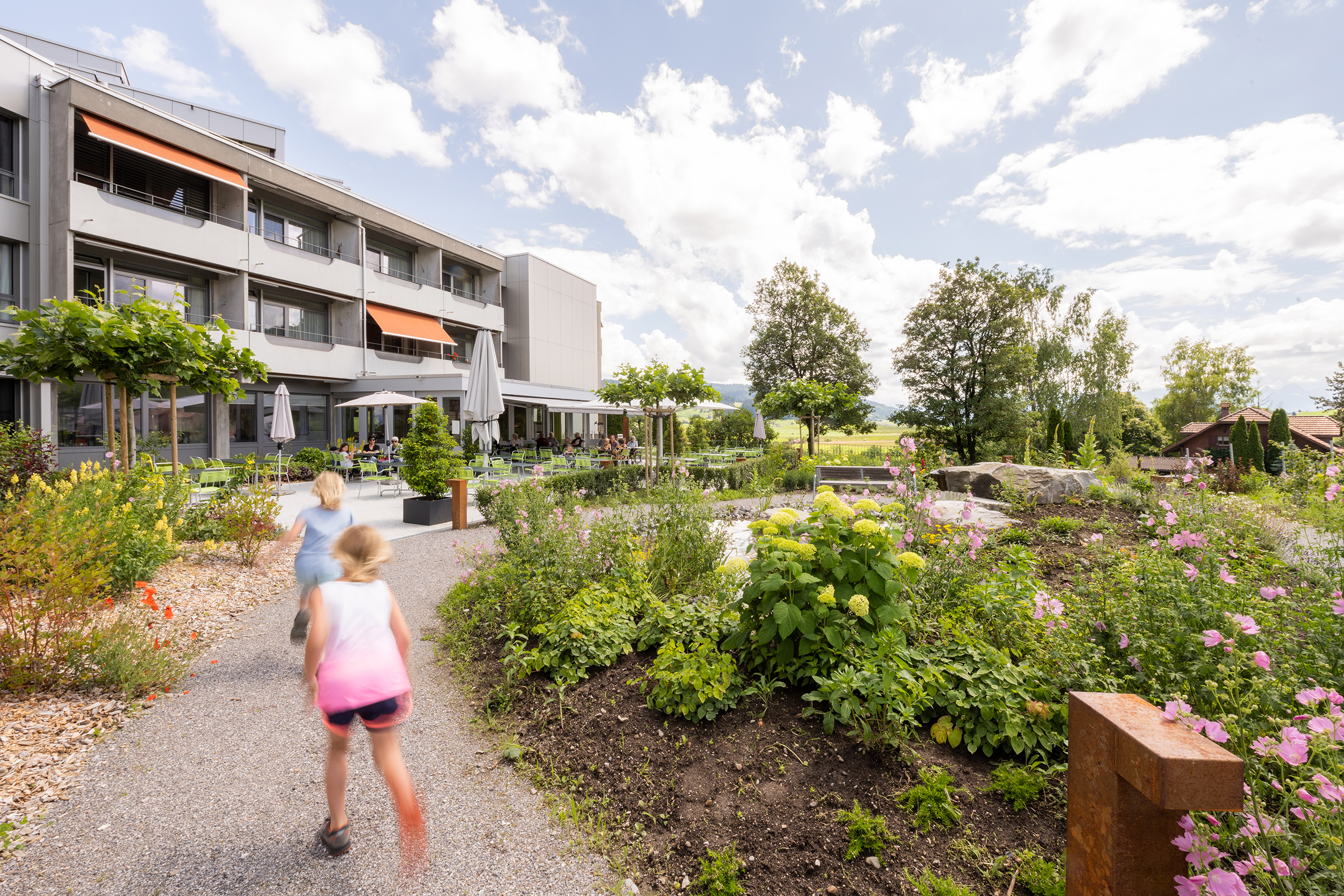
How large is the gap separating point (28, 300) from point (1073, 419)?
3636 cm

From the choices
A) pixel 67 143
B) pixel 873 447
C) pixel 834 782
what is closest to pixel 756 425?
pixel 873 447

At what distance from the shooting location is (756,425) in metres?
20.8

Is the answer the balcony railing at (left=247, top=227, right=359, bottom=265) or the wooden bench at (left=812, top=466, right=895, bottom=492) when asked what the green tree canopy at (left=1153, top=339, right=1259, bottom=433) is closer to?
the wooden bench at (left=812, top=466, right=895, bottom=492)

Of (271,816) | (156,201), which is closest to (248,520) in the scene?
(271,816)

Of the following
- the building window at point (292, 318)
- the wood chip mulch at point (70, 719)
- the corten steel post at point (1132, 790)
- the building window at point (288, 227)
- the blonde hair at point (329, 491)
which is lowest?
the wood chip mulch at point (70, 719)

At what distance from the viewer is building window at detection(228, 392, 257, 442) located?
17078mm

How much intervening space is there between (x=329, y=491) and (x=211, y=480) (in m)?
9.81

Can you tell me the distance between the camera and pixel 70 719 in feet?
10.4

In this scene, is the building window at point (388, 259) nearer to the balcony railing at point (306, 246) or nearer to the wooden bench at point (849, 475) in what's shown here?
the balcony railing at point (306, 246)

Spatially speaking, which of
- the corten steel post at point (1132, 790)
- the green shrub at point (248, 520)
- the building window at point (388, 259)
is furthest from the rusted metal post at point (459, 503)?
the building window at point (388, 259)

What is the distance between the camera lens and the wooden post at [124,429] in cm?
724

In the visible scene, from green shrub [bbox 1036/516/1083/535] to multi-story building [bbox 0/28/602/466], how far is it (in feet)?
43.7

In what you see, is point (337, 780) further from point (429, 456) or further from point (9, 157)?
point (9, 157)

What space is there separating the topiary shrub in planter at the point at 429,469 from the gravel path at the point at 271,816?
6.32 meters
